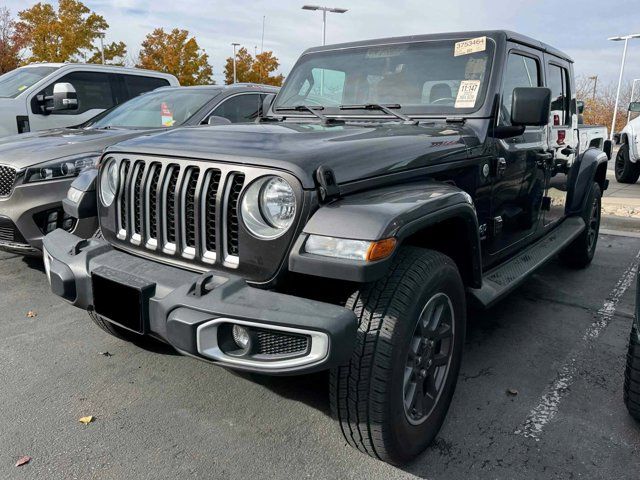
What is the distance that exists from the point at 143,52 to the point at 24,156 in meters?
28.8

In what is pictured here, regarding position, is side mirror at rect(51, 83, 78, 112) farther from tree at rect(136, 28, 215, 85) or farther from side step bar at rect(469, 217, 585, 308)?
tree at rect(136, 28, 215, 85)

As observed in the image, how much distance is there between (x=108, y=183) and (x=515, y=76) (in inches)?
101

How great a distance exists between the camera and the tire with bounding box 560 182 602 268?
4.91m

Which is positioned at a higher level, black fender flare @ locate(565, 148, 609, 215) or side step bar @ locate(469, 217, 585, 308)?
black fender flare @ locate(565, 148, 609, 215)

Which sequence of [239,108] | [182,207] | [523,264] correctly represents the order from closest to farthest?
[182,207] → [523,264] → [239,108]

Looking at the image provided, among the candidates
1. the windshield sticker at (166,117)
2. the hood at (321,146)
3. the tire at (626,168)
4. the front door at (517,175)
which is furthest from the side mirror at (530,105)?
the tire at (626,168)

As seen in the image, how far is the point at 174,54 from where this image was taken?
2920 cm

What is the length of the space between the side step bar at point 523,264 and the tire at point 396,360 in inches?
21.2

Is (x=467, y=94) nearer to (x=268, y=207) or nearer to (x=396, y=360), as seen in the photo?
(x=268, y=207)

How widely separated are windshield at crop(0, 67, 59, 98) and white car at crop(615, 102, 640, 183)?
11184 mm

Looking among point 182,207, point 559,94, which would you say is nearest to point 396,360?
point 182,207

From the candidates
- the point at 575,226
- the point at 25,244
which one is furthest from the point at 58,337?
the point at 575,226

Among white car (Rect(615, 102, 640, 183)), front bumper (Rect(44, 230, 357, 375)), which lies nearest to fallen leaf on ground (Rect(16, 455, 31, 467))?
front bumper (Rect(44, 230, 357, 375))

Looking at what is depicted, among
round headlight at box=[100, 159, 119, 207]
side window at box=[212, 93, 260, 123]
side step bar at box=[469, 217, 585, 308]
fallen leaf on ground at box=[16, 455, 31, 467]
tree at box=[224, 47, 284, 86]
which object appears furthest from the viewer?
tree at box=[224, 47, 284, 86]
